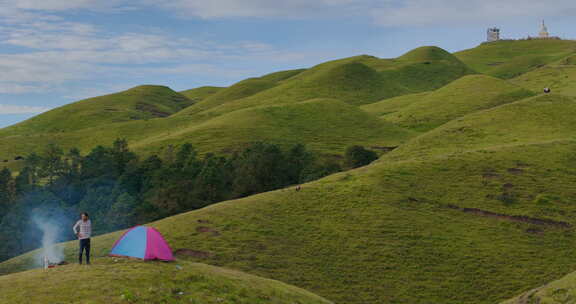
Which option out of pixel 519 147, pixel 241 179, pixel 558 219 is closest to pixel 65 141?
pixel 241 179

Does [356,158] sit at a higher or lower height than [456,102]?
lower

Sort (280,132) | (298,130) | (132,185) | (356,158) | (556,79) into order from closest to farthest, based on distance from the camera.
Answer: (356,158)
(132,185)
(280,132)
(298,130)
(556,79)

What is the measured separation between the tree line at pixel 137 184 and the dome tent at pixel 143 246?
44.6 metres

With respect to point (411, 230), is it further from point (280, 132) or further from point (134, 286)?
point (280, 132)

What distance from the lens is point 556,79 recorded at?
161750 mm

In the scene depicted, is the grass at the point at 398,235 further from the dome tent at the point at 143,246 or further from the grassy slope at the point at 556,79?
the grassy slope at the point at 556,79

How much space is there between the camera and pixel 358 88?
7835 inches

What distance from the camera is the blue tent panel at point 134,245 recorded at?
93.2 ft

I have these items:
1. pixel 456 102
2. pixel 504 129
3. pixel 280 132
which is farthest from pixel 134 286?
pixel 456 102

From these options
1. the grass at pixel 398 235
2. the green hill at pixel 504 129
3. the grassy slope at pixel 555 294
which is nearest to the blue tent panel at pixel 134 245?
the grass at pixel 398 235

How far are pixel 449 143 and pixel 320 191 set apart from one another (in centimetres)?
3397

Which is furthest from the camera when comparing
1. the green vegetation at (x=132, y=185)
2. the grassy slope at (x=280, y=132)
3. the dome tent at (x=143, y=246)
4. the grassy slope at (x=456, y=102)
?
the grassy slope at (x=456, y=102)

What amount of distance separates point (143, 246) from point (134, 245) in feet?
2.29

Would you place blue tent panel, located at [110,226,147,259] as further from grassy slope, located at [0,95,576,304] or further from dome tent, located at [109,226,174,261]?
grassy slope, located at [0,95,576,304]
